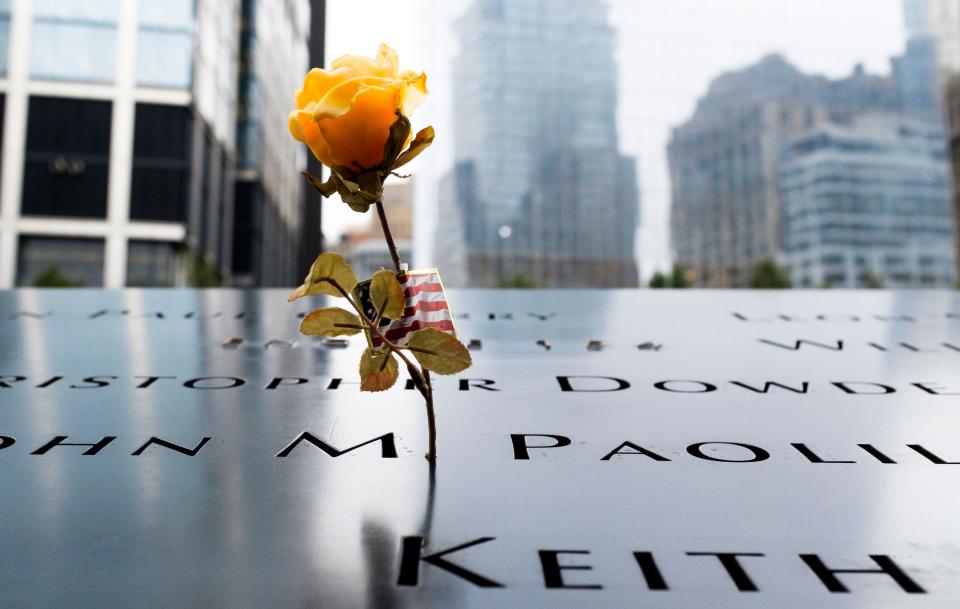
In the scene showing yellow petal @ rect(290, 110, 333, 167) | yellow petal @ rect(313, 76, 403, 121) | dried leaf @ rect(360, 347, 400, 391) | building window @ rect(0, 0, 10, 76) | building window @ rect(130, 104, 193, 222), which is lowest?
dried leaf @ rect(360, 347, 400, 391)

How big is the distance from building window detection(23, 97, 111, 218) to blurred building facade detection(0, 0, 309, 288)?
4 centimetres

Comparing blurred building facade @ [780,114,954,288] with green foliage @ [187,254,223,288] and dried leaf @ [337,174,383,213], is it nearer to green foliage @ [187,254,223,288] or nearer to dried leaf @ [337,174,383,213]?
green foliage @ [187,254,223,288]

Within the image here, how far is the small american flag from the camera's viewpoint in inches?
69.1

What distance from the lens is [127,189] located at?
3444 centimetres

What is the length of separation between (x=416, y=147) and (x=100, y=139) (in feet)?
119

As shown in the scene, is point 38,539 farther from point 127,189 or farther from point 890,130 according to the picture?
point 890,130

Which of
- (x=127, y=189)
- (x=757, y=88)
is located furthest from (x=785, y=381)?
(x=757, y=88)

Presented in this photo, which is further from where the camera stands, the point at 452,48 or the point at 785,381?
the point at 452,48

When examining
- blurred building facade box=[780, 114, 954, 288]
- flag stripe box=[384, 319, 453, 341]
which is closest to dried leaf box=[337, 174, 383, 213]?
flag stripe box=[384, 319, 453, 341]

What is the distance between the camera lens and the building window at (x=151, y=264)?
34000 mm

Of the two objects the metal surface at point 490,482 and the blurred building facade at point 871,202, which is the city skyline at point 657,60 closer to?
the blurred building facade at point 871,202

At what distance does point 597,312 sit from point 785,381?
2229 millimetres

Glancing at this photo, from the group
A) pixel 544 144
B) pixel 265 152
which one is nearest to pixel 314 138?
pixel 265 152

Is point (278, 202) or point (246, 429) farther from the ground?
point (278, 202)
